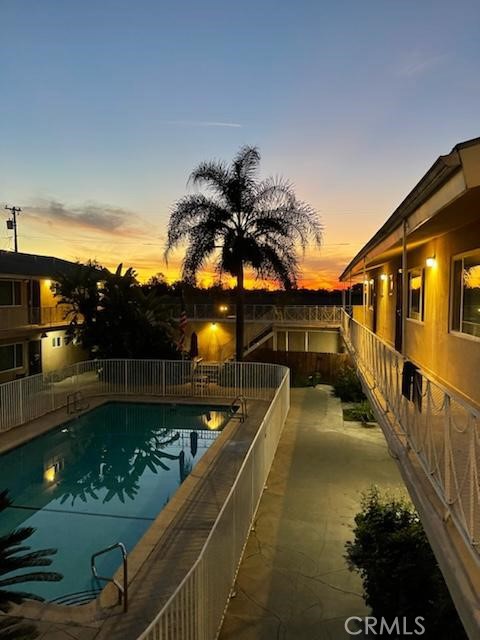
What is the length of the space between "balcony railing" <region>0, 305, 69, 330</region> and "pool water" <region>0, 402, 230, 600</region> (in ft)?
19.1

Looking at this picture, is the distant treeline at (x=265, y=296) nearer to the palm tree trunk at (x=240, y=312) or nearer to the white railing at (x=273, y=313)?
the white railing at (x=273, y=313)

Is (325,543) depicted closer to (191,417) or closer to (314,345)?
(191,417)

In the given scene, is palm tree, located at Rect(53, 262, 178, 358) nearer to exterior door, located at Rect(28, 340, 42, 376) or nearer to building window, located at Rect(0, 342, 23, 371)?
exterior door, located at Rect(28, 340, 42, 376)

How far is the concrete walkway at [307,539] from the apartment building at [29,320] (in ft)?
44.2

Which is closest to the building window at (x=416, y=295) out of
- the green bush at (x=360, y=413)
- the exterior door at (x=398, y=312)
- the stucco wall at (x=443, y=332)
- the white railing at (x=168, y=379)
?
the stucco wall at (x=443, y=332)

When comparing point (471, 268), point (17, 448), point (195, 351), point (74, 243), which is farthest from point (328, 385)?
point (74, 243)

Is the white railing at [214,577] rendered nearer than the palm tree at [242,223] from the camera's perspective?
Yes

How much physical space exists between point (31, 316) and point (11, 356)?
2.14m

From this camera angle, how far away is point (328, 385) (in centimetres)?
2211

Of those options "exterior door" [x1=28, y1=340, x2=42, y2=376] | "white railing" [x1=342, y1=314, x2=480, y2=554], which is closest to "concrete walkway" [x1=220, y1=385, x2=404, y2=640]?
"white railing" [x1=342, y1=314, x2=480, y2=554]

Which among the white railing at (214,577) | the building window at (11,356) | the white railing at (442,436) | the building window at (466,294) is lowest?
the white railing at (214,577)

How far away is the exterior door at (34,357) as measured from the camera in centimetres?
2208

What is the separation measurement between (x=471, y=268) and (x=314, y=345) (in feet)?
77.4

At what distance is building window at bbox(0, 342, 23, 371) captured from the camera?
66.7ft
